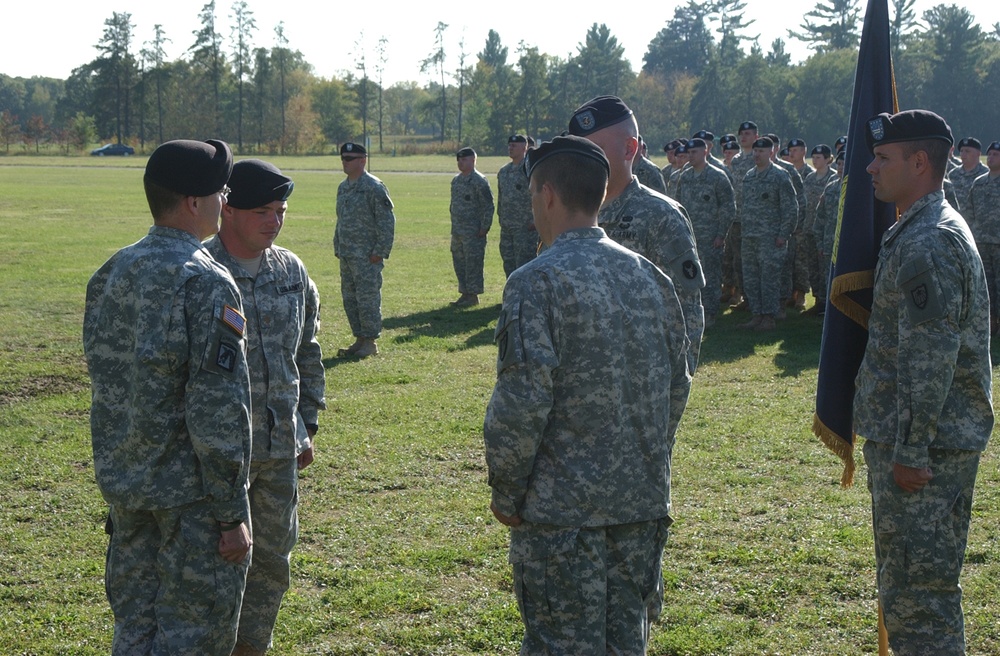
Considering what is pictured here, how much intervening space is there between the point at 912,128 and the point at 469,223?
38.6 ft

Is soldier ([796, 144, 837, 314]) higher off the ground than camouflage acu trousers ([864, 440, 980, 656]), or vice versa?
soldier ([796, 144, 837, 314])

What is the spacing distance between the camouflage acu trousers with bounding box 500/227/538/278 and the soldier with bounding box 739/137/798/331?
135 inches

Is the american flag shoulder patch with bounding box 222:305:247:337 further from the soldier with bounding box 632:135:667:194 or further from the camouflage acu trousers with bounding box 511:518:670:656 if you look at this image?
the soldier with bounding box 632:135:667:194

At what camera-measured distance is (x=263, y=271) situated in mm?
4383

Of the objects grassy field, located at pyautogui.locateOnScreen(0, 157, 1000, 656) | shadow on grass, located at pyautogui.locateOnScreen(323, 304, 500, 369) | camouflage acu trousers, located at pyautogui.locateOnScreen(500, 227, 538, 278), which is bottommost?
grassy field, located at pyautogui.locateOnScreen(0, 157, 1000, 656)

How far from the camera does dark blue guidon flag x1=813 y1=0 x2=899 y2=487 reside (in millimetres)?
4605

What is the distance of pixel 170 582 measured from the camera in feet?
11.2

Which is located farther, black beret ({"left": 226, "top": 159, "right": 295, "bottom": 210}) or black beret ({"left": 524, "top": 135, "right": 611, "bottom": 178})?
black beret ({"left": 226, "top": 159, "right": 295, "bottom": 210})

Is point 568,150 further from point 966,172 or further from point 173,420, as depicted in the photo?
point 966,172

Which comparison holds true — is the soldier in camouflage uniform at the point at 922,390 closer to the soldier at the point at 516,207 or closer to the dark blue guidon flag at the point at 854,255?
the dark blue guidon flag at the point at 854,255

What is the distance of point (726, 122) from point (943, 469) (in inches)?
3566

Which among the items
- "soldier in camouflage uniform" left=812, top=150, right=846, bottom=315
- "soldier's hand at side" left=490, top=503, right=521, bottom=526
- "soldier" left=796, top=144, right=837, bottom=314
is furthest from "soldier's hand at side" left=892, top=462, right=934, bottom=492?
"soldier" left=796, top=144, right=837, bottom=314

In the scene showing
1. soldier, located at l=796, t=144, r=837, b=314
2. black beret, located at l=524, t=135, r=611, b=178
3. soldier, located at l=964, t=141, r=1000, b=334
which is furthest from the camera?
soldier, located at l=796, t=144, r=837, b=314

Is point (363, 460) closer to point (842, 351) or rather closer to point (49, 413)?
point (49, 413)
